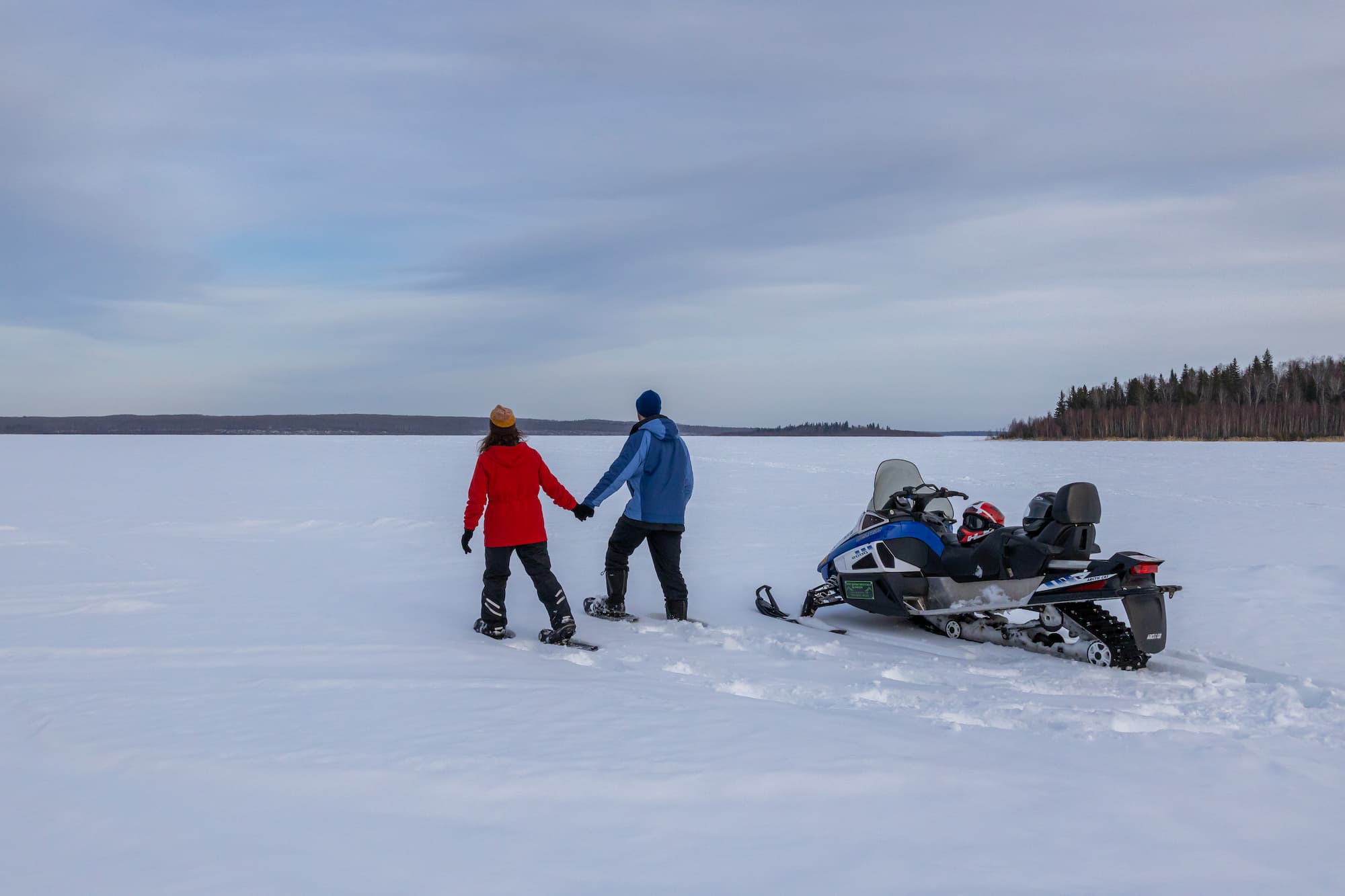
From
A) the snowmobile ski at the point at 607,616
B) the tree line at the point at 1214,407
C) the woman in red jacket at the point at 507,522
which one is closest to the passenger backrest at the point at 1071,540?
the snowmobile ski at the point at 607,616

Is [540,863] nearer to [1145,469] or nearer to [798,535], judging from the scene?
[798,535]

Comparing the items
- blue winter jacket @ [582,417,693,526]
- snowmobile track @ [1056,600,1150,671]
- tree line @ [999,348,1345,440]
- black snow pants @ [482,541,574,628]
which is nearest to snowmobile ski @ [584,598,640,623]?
blue winter jacket @ [582,417,693,526]

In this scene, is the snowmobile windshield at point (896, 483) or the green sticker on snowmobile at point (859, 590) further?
the snowmobile windshield at point (896, 483)

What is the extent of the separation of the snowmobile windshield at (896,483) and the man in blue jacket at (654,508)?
1466 mm

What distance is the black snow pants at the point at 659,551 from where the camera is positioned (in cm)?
634

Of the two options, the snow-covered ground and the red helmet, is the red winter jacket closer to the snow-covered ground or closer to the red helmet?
the snow-covered ground

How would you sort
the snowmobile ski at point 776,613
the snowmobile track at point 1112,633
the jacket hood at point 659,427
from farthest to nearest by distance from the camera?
the jacket hood at point 659,427
the snowmobile ski at point 776,613
the snowmobile track at point 1112,633

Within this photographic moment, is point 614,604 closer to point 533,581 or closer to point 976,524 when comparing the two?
point 533,581

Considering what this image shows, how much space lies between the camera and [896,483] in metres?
6.70

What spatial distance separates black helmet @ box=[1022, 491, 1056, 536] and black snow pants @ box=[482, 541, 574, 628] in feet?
9.67

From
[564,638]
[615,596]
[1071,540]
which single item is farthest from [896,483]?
[564,638]

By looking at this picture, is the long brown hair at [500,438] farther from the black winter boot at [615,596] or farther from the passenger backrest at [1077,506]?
the passenger backrest at [1077,506]

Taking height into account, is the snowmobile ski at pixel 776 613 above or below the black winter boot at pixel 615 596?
below

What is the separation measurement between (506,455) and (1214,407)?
10007 centimetres
